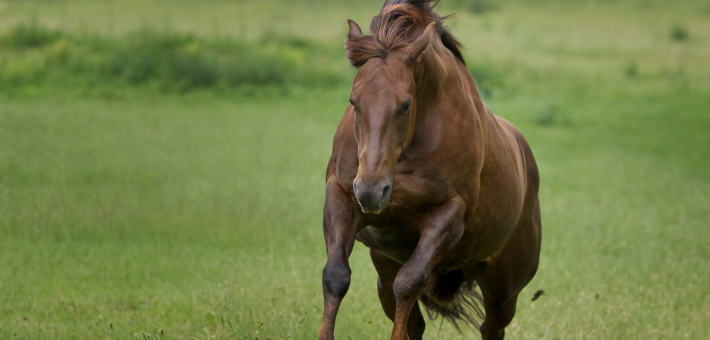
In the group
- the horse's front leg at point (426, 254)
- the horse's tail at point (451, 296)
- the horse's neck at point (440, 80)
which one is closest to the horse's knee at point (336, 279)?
the horse's front leg at point (426, 254)

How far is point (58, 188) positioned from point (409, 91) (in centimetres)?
756

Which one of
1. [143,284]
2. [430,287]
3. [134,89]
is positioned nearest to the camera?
[430,287]

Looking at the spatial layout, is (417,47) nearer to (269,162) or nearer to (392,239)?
(392,239)

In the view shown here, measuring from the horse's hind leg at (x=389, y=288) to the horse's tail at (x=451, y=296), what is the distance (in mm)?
265

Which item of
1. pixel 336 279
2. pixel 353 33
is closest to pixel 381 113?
pixel 353 33

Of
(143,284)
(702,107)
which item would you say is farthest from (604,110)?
(143,284)

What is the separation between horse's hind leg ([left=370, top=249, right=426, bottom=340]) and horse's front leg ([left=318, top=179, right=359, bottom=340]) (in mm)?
1113

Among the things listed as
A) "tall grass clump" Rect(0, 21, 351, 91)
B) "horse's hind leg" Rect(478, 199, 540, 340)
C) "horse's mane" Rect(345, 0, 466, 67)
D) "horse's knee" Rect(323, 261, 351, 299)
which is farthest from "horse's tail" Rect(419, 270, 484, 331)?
"tall grass clump" Rect(0, 21, 351, 91)

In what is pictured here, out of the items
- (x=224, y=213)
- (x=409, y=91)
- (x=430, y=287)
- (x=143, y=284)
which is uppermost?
(x=409, y=91)

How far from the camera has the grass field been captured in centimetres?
657

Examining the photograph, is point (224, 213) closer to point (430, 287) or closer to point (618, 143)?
point (430, 287)

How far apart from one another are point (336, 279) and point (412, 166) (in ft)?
2.21

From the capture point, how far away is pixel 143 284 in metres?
7.12

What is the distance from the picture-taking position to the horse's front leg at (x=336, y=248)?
3.66 m
